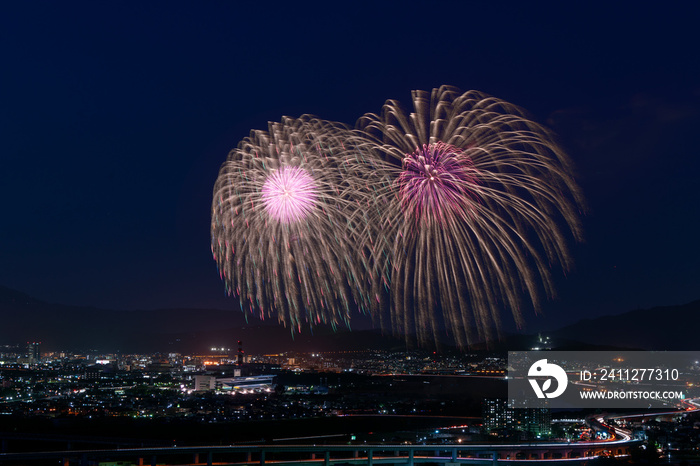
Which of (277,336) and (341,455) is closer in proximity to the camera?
(341,455)

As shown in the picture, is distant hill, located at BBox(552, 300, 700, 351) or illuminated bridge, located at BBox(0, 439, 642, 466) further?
distant hill, located at BBox(552, 300, 700, 351)

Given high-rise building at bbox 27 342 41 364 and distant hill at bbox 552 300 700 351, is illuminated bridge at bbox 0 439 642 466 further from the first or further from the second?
high-rise building at bbox 27 342 41 364

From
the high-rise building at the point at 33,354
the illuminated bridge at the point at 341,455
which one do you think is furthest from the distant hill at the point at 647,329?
the high-rise building at the point at 33,354

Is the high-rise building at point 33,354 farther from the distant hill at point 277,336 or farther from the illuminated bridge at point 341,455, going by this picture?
the illuminated bridge at point 341,455

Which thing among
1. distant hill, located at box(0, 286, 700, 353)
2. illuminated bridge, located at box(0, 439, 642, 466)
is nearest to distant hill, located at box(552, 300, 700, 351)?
distant hill, located at box(0, 286, 700, 353)

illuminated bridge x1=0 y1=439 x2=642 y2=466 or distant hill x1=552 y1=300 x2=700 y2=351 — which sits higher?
distant hill x1=552 y1=300 x2=700 y2=351

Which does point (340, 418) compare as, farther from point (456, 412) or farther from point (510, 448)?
point (510, 448)
